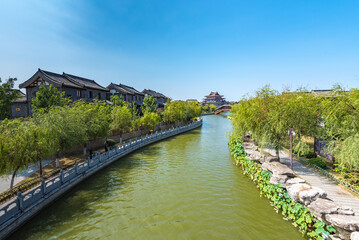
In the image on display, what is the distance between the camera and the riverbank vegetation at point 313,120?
966 cm

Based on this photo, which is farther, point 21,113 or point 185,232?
point 21,113

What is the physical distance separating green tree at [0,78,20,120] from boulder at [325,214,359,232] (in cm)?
3652

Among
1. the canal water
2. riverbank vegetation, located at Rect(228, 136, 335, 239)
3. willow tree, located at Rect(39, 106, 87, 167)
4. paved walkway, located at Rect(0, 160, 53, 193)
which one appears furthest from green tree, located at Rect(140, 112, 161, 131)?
riverbank vegetation, located at Rect(228, 136, 335, 239)

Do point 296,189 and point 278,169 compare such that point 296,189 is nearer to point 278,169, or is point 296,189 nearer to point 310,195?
point 310,195

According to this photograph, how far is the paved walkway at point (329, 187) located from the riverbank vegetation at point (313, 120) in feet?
Result: 3.05

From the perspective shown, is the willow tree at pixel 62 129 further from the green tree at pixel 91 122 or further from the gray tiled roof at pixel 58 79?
the gray tiled roof at pixel 58 79

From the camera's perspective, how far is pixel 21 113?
28.6m

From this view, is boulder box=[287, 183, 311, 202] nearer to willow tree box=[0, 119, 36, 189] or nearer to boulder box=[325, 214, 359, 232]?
boulder box=[325, 214, 359, 232]

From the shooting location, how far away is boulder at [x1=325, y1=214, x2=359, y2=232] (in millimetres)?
6391

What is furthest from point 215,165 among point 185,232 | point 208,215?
point 185,232

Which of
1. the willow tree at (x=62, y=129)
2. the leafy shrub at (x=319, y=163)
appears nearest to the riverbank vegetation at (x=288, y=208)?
the leafy shrub at (x=319, y=163)

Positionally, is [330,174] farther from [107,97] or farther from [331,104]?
[107,97]

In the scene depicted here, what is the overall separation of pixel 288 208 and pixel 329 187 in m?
3.08

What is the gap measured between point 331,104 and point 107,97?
40127mm
